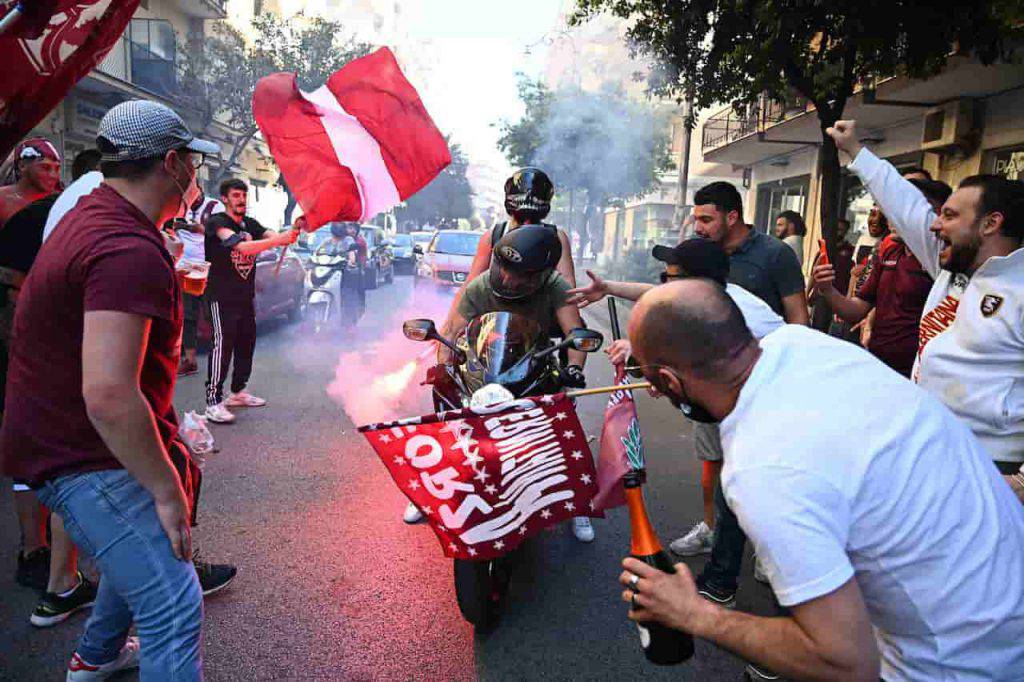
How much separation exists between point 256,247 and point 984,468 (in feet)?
18.0

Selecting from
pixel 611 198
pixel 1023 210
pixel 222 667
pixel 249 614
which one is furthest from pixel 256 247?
pixel 611 198

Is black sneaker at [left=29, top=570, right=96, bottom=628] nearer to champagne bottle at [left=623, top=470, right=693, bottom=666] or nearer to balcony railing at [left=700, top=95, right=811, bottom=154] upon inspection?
champagne bottle at [left=623, top=470, right=693, bottom=666]

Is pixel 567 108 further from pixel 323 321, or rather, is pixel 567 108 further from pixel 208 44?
pixel 323 321

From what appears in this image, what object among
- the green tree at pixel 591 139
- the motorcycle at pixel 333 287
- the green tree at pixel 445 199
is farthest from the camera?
the green tree at pixel 445 199

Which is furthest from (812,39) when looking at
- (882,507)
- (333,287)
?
(333,287)

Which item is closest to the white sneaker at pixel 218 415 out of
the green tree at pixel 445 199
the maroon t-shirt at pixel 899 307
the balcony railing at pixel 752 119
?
the maroon t-shirt at pixel 899 307

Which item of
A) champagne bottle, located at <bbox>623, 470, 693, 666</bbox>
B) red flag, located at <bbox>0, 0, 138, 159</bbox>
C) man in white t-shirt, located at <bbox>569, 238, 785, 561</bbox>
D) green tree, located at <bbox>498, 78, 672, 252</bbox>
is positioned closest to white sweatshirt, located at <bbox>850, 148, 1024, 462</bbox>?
man in white t-shirt, located at <bbox>569, 238, 785, 561</bbox>

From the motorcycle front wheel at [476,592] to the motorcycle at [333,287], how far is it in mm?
9167

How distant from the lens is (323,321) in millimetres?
12672

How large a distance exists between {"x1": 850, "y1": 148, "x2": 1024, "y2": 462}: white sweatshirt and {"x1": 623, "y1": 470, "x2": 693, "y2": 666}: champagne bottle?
58.2 inches

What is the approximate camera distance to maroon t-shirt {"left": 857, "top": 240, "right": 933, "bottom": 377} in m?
4.02

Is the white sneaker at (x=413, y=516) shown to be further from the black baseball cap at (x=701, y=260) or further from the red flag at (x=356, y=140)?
the red flag at (x=356, y=140)

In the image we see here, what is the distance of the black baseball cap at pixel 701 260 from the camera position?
10.4 feet

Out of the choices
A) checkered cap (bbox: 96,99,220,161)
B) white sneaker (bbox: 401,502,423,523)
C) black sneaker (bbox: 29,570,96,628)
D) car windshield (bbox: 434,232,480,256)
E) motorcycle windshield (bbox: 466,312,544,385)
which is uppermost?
checkered cap (bbox: 96,99,220,161)
